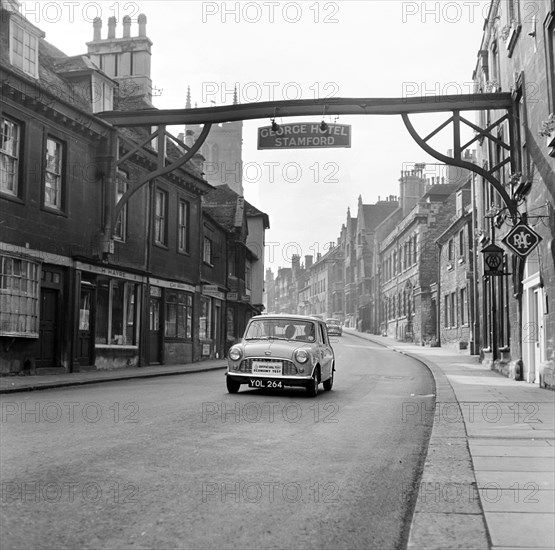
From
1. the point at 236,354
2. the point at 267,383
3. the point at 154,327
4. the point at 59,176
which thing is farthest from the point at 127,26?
the point at 267,383

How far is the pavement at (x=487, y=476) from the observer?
4.42 metres

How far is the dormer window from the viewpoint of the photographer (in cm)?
1811

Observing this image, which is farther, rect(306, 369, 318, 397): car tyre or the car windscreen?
the car windscreen

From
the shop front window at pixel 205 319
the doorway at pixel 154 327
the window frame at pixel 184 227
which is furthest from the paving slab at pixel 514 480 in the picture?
the shop front window at pixel 205 319

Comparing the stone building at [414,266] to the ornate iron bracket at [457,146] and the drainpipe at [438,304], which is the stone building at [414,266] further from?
the ornate iron bracket at [457,146]

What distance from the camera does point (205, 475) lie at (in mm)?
6027

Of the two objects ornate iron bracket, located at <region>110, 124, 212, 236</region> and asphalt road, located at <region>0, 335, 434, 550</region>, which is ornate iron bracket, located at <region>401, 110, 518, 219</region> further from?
asphalt road, located at <region>0, 335, 434, 550</region>

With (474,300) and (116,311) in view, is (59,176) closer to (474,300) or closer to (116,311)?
(116,311)

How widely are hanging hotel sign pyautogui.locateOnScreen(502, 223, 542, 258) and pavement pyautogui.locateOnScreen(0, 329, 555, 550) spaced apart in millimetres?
2930

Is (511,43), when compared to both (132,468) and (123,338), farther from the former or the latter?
(132,468)

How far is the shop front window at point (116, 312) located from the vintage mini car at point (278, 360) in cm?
871

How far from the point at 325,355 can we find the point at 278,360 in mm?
1565

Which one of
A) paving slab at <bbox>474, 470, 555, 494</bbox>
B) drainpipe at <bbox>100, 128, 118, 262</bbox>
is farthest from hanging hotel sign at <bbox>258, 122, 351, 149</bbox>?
paving slab at <bbox>474, 470, 555, 494</bbox>

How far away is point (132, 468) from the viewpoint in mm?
6164
